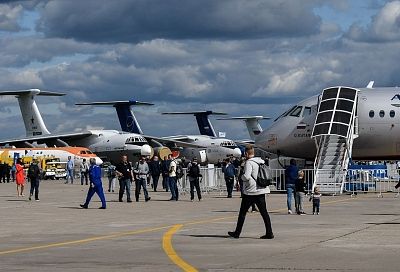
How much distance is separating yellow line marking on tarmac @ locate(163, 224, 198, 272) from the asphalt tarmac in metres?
0.01

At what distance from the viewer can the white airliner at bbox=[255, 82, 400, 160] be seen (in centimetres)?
3947

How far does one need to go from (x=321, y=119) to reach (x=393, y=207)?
37.4ft

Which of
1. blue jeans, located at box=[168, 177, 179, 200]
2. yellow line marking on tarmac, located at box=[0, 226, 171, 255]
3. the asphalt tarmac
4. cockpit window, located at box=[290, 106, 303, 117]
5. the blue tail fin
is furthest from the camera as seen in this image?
the blue tail fin

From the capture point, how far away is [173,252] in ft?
50.3

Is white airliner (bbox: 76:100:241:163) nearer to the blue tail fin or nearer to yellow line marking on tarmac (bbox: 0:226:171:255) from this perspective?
the blue tail fin

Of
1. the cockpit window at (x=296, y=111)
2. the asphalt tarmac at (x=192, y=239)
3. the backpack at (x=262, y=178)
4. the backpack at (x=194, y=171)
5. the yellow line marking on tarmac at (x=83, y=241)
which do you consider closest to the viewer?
the asphalt tarmac at (x=192, y=239)

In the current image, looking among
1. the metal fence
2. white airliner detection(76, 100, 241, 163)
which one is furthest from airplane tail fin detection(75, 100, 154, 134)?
the metal fence

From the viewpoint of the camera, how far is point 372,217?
78.6 ft

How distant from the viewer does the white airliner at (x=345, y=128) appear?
39469 mm

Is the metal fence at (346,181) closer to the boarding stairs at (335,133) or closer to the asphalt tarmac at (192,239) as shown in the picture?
the boarding stairs at (335,133)

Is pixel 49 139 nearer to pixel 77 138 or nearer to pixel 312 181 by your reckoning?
pixel 77 138

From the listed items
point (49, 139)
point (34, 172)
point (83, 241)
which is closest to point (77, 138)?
point (49, 139)

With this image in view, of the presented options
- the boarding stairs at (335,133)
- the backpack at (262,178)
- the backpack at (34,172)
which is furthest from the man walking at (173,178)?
the backpack at (262,178)

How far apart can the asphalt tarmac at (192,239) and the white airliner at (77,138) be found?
46230mm
